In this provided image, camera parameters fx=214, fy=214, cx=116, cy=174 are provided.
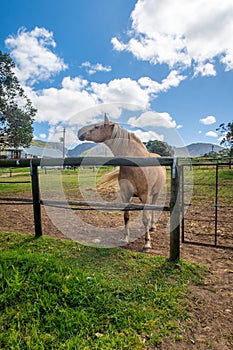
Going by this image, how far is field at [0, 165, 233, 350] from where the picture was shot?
1.70m

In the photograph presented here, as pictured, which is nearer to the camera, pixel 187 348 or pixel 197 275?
pixel 187 348

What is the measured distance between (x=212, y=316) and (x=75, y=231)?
9.11ft

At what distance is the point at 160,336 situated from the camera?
1712mm

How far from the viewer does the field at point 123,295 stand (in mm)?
1695

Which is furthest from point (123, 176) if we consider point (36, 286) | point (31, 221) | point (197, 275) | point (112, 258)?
point (31, 221)

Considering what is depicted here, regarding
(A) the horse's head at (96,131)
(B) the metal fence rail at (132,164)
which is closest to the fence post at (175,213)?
(B) the metal fence rail at (132,164)

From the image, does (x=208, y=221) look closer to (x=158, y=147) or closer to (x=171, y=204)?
(x=158, y=147)


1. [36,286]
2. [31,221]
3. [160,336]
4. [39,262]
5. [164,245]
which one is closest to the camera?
[160,336]

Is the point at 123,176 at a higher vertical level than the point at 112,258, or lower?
higher

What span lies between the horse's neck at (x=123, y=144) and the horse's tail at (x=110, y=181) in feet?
2.82

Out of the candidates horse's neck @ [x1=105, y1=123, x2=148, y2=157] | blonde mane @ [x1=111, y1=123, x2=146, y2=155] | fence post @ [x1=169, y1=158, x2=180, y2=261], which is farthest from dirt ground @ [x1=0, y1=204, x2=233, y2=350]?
blonde mane @ [x1=111, y1=123, x2=146, y2=155]

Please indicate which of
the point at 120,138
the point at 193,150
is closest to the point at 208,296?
the point at 120,138

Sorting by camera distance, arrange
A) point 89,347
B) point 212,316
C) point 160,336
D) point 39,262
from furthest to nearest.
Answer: point 39,262, point 212,316, point 160,336, point 89,347

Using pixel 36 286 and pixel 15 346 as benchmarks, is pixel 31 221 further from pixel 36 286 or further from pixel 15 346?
pixel 15 346
